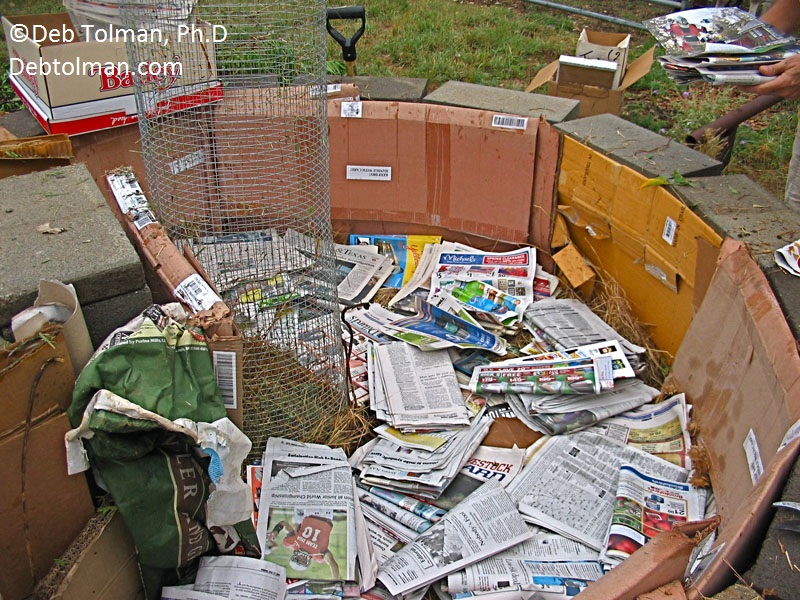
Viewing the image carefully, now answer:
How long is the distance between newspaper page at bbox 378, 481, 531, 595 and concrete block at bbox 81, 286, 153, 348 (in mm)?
944

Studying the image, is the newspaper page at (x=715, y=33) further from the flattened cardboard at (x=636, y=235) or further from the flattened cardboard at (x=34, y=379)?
the flattened cardboard at (x=34, y=379)

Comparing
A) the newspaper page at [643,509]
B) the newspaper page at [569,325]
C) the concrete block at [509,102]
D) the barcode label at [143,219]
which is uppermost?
the concrete block at [509,102]

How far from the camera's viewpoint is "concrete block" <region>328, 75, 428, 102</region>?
3286 millimetres

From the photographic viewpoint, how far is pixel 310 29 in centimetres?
213

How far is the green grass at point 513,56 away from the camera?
3.94 metres

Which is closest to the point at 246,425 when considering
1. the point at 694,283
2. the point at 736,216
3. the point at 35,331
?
the point at 35,331

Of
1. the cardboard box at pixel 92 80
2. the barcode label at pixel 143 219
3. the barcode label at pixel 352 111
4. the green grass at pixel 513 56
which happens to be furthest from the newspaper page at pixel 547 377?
the green grass at pixel 513 56

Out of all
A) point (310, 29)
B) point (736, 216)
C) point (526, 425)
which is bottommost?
point (526, 425)

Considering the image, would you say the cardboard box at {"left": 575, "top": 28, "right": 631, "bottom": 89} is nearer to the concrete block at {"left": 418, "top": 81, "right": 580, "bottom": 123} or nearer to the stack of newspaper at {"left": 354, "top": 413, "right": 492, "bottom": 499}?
the concrete block at {"left": 418, "top": 81, "right": 580, "bottom": 123}

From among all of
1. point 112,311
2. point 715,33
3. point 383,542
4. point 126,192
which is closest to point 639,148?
point 715,33

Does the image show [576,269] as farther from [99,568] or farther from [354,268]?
[99,568]

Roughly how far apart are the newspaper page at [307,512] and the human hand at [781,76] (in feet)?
5.65

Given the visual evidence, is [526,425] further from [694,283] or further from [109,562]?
[109,562]

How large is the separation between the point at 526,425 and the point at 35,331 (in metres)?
1.59
